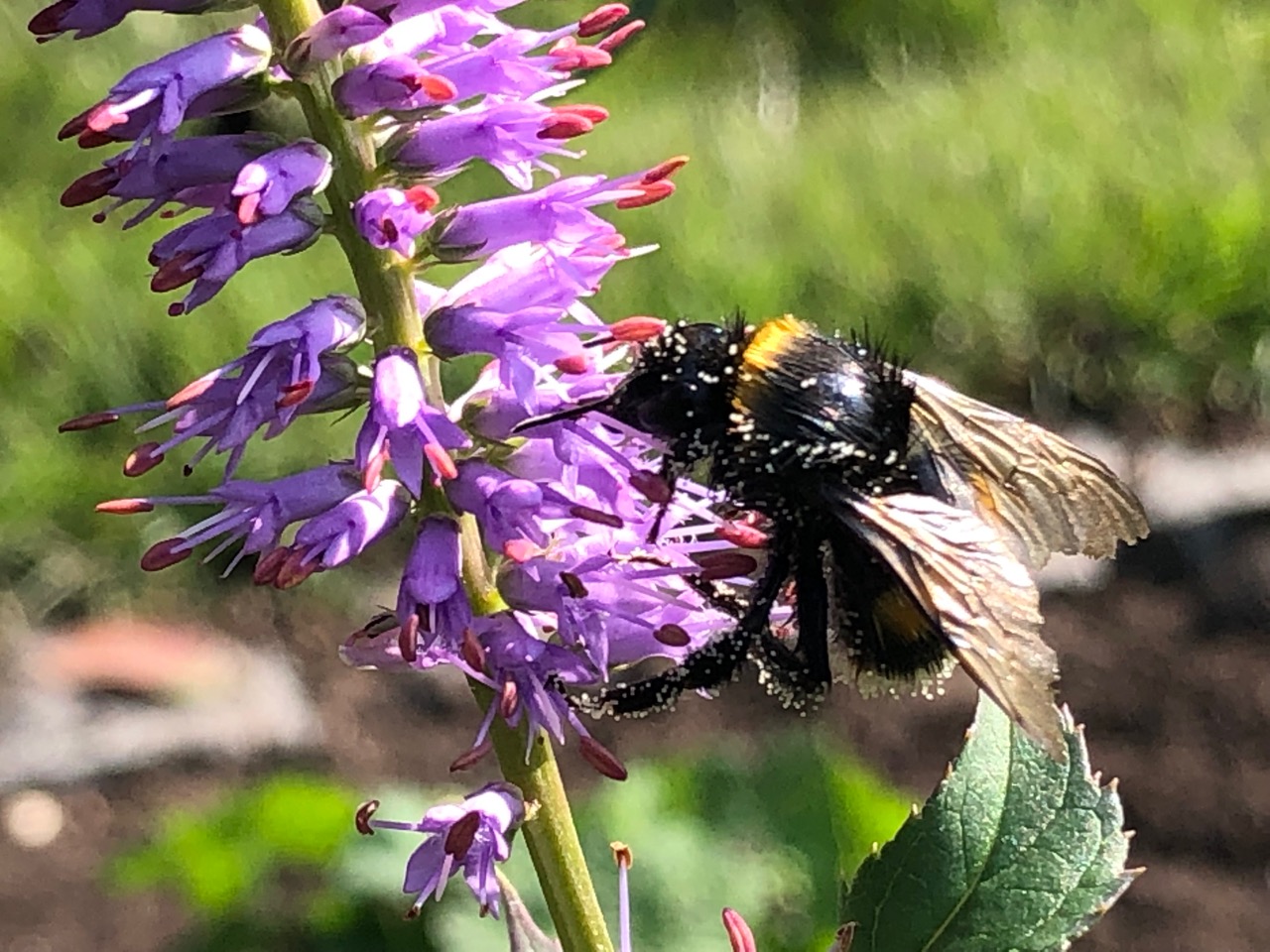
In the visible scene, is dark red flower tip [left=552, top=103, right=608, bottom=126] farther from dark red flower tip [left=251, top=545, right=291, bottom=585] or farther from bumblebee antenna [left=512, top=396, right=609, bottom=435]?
dark red flower tip [left=251, top=545, right=291, bottom=585]

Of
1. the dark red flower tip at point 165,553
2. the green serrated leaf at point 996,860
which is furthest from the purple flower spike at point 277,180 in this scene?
the green serrated leaf at point 996,860

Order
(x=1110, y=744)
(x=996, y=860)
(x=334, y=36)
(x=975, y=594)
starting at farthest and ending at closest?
(x=1110, y=744) → (x=996, y=860) → (x=975, y=594) → (x=334, y=36)

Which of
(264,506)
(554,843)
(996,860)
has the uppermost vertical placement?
(264,506)

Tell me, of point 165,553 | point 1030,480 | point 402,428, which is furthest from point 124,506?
point 1030,480

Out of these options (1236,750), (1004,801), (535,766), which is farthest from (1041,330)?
(535,766)

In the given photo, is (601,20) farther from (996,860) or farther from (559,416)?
(996,860)

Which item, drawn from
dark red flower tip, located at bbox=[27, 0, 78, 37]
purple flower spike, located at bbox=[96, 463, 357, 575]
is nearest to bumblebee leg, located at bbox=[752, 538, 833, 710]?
purple flower spike, located at bbox=[96, 463, 357, 575]
